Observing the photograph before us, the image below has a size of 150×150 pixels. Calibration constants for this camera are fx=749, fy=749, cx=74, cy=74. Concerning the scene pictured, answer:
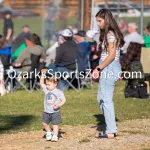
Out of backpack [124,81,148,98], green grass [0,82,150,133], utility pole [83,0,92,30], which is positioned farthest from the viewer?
utility pole [83,0,92,30]

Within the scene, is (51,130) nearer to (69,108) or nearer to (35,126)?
(35,126)

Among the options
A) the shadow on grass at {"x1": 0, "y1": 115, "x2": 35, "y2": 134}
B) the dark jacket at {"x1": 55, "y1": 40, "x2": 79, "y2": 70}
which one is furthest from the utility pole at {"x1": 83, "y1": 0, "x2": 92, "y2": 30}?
the shadow on grass at {"x1": 0, "y1": 115, "x2": 35, "y2": 134}

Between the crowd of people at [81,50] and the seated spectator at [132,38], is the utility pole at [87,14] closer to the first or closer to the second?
the crowd of people at [81,50]

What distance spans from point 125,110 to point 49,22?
13.0 meters

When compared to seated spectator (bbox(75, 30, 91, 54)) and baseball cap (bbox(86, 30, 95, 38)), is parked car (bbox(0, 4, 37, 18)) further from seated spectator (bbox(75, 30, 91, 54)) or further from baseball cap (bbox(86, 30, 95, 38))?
seated spectator (bbox(75, 30, 91, 54))

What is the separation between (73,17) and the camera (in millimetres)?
28531

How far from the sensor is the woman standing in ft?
35.0

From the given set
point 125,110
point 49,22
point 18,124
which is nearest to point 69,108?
point 125,110

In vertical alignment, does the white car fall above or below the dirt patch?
above

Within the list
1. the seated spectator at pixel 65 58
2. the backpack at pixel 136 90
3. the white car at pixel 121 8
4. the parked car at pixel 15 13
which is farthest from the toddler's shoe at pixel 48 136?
the parked car at pixel 15 13

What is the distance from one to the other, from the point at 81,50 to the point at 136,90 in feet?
8.89

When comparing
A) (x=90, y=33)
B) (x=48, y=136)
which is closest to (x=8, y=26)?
(x=90, y=33)

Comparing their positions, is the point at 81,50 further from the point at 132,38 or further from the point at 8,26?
A: the point at 8,26

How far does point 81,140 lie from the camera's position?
10.7 m
